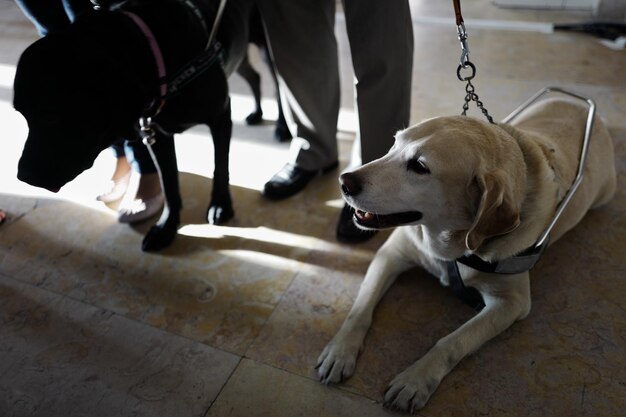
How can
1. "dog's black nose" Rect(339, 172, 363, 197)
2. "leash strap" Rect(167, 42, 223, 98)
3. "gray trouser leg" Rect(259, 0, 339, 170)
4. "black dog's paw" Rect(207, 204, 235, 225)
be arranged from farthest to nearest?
1. "black dog's paw" Rect(207, 204, 235, 225)
2. "gray trouser leg" Rect(259, 0, 339, 170)
3. "leash strap" Rect(167, 42, 223, 98)
4. "dog's black nose" Rect(339, 172, 363, 197)

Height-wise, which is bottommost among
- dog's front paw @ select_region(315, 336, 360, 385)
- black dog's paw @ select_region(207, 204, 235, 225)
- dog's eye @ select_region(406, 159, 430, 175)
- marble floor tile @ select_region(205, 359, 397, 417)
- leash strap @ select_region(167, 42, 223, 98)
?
marble floor tile @ select_region(205, 359, 397, 417)

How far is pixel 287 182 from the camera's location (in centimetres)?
204

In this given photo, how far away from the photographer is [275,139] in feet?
8.02

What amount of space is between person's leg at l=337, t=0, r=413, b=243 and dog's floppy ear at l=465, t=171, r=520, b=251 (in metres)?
0.70

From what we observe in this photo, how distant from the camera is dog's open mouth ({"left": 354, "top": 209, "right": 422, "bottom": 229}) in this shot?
3.90 ft

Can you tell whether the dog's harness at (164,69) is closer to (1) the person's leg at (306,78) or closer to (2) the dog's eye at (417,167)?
(1) the person's leg at (306,78)

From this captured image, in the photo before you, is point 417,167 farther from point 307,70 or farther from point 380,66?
point 307,70

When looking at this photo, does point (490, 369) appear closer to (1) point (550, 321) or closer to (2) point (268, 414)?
(1) point (550, 321)

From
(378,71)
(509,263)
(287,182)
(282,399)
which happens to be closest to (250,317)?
(282,399)

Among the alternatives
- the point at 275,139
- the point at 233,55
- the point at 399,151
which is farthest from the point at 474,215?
the point at 275,139

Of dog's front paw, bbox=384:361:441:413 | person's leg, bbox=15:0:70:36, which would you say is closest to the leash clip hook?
person's leg, bbox=15:0:70:36

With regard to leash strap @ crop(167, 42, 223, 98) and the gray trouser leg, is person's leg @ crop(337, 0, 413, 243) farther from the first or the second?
leash strap @ crop(167, 42, 223, 98)

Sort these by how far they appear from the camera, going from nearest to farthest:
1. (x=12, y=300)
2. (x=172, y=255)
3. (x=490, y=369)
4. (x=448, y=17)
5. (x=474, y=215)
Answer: (x=474, y=215)
(x=490, y=369)
(x=12, y=300)
(x=172, y=255)
(x=448, y=17)

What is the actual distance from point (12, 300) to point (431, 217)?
1.52 metres
